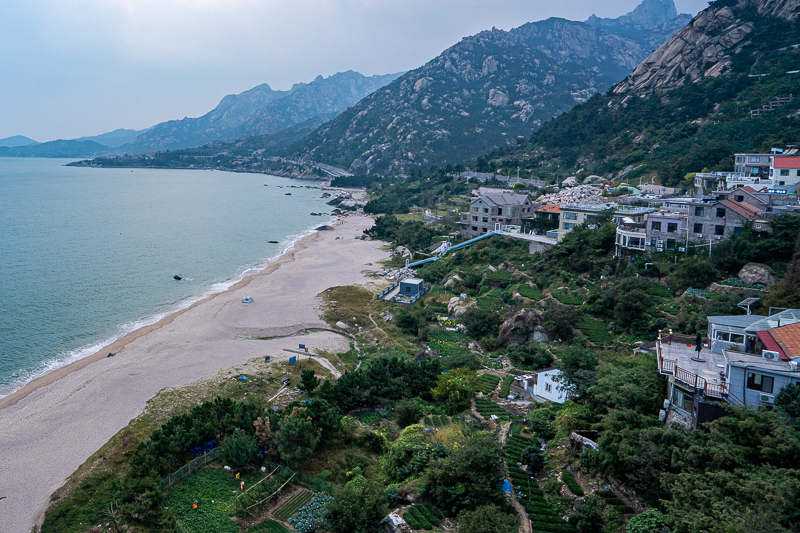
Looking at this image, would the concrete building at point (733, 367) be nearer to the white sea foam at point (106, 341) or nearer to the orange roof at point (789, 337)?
the orange roof at point (789, 337)

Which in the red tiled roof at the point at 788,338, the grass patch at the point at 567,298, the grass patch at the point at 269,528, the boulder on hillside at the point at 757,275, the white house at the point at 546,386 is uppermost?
the red tiled roof at the point at 788,338

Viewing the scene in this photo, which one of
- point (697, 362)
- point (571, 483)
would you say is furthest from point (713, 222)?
point (571, 483)

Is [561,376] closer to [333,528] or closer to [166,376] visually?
[333,528]

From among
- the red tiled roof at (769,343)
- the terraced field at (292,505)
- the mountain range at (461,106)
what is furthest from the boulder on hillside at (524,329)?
the mountain range at (461,106)

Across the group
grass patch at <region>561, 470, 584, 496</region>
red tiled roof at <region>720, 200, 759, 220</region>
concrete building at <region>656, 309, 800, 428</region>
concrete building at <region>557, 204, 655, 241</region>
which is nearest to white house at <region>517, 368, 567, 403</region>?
concrete building at <region>656, 309, 800, 428</region>

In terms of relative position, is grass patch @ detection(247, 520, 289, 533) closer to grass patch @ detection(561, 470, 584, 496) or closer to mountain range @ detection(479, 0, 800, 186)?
grass patch @ detection(561, 470, 584, 496)

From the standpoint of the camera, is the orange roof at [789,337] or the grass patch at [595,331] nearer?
the orange roof at [789,337]
